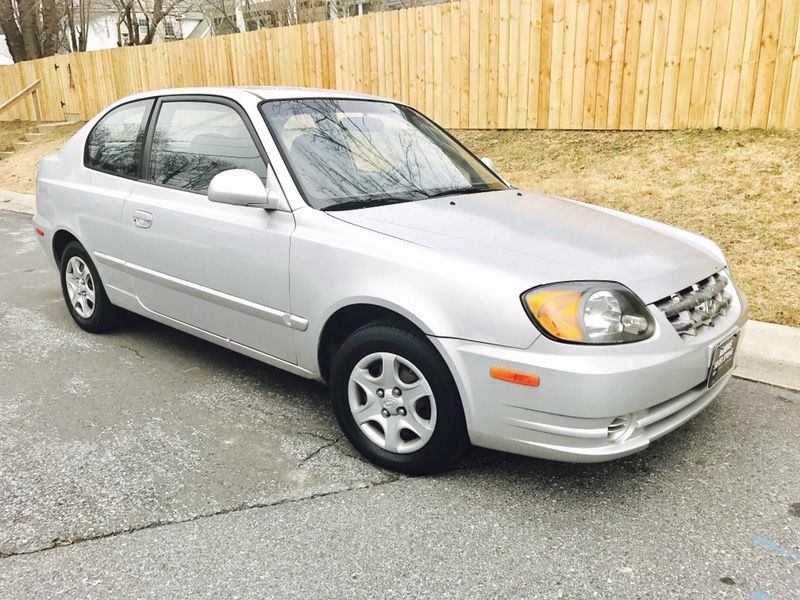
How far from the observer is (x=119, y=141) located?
439cm

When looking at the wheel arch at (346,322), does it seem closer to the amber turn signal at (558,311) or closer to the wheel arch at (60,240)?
the amber turn signal at (558,311)

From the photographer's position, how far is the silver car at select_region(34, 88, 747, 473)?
251cm

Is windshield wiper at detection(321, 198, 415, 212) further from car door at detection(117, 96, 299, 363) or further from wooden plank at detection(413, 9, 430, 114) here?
wooden plank at detection(413, 9, 430, 114)

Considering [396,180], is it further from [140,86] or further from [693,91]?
[140,86]

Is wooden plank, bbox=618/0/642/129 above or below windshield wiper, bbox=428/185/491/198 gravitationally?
above

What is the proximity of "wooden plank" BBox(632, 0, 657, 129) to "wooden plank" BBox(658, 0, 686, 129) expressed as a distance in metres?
0.19

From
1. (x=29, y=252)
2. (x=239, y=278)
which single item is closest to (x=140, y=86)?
(x=29, y=252)

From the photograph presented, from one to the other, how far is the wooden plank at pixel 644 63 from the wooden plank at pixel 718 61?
69cm

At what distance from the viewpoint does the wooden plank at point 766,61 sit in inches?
274

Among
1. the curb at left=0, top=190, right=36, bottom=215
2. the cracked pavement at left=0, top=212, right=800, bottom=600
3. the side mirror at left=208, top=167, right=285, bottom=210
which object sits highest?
the side mirror at left=208, top=167, right=285, bottom=210

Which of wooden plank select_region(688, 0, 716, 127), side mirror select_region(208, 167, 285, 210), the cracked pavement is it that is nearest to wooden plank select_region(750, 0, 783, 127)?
wooden plank select_region(688, 0, 716, 127)

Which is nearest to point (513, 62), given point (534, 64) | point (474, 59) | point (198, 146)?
point (534, 64)

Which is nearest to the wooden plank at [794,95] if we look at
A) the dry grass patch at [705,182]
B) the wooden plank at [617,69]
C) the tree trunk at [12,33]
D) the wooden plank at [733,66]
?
the dry grass patch at [705,182]

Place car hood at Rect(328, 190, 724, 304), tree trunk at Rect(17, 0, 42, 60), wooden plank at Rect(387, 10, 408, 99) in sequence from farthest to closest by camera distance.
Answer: tree trunk at Rect(17, 0, 42, 60), wooden plank at Rect(387, 10, 408, 99), car hood at Rect(328, 190, 724, 304)
